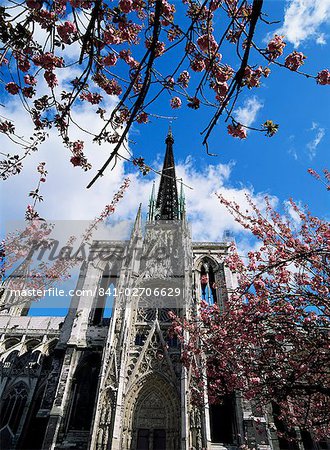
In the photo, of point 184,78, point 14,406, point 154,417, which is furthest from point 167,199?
point 184,78

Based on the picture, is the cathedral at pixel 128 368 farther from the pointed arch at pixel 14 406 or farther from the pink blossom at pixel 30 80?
the pink blossom at pixel 30 80

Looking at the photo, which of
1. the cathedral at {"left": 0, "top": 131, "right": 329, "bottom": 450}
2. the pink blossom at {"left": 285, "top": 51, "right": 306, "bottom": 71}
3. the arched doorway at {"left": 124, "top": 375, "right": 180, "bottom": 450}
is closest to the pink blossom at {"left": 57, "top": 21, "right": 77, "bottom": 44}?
the pink blossom at {"left": 285, "top": 51, "right": 306, "bottom": 71}

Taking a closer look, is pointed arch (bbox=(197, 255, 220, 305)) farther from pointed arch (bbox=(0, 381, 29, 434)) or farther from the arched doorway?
pointed arch (bbox=(0, 381, 29, 434))

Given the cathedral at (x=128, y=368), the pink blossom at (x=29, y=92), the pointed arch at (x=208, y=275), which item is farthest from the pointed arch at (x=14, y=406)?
the pink blossom at (x=29, y=92)

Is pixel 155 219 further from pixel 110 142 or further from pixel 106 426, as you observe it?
pixel 110 142

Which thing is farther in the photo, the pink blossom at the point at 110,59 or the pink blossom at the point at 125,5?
the pink blossom at the point at 110,59

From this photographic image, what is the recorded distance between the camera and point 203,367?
45.2 feet

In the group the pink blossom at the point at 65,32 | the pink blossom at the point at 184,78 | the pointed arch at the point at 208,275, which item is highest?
the pointed arch at the point at 208,275

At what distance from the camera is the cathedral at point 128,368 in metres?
13.5

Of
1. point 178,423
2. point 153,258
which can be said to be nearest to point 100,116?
point 178,423

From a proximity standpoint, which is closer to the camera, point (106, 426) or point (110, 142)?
point (110, 142)

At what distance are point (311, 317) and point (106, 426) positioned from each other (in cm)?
1074

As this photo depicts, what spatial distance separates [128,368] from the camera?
15.5m

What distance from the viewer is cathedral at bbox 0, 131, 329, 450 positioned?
13.5 meters
